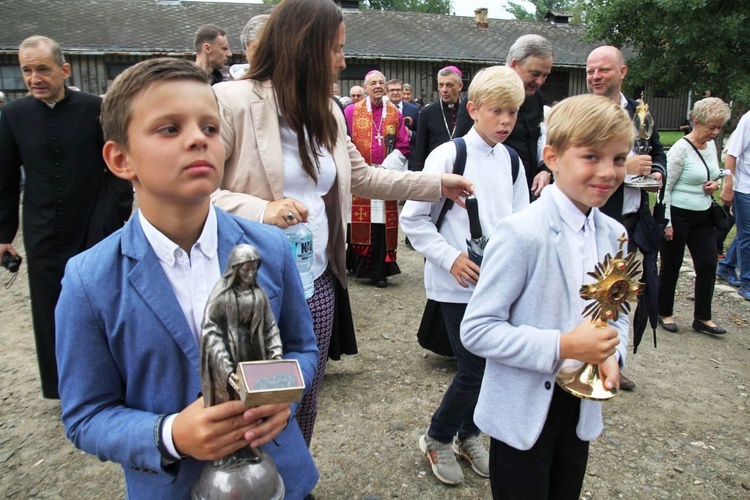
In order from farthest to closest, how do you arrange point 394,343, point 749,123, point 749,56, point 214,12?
point 214,12, point 749,56, point 749,123, point 394,343

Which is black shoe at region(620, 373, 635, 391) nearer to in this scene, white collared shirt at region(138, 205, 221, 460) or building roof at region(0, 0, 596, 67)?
white collared shirt at region(138, 205, 221, 460)

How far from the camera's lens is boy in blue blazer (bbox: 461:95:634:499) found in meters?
1.84

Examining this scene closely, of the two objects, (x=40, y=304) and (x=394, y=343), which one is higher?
(x=40, y=304)

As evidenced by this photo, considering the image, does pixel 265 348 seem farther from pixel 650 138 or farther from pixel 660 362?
pixel 660 362

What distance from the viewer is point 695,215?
5.27 m

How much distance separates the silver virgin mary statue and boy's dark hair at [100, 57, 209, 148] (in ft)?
1.30

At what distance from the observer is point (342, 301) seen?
297 centimetres

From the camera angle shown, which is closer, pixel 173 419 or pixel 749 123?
pixel 173 419

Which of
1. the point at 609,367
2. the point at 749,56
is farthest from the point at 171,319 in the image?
the point at 749,56

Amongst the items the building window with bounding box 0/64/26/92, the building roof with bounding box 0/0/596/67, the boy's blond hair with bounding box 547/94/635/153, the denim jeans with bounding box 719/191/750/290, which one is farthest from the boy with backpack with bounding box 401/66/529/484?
the building window with bounding box 0/64/26/92

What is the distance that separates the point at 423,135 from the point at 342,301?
3702mm

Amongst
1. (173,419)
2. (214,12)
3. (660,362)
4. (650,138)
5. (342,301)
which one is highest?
(214,12)

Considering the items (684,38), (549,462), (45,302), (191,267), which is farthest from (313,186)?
(684,38)

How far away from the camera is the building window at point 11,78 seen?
62.4 ft
